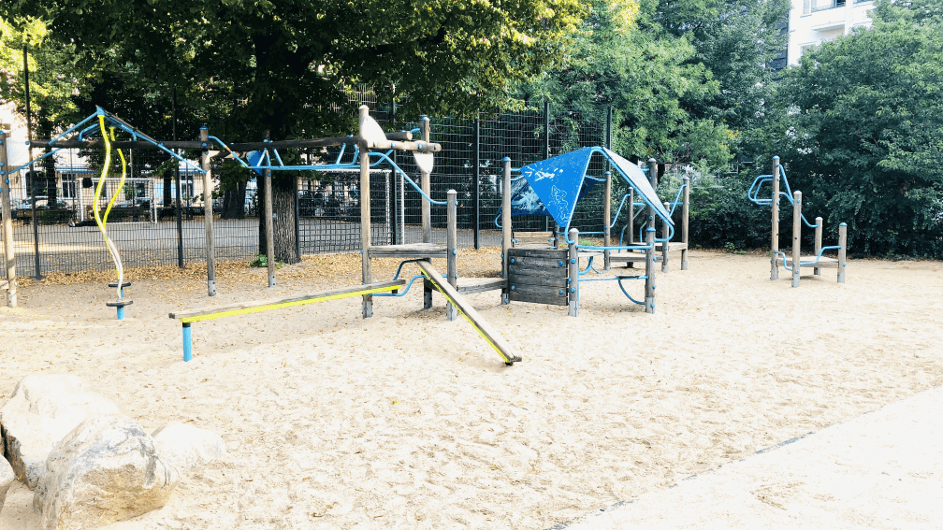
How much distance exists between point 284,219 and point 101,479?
9984 mm

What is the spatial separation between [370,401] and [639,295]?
637cm

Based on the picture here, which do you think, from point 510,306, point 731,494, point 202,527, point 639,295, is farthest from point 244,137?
point 731,494

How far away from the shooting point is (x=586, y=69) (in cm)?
2017

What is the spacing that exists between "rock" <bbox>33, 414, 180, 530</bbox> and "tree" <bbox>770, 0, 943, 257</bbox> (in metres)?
15.1

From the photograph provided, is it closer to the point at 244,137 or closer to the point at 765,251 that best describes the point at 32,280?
the point at 244,137

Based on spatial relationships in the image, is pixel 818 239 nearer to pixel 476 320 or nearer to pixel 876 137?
pixel 876 137

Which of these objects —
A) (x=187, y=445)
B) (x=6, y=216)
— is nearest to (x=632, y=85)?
(x=6, y=216)

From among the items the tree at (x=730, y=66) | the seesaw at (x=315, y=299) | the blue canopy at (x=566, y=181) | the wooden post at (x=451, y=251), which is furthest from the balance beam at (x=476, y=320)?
the tree at (x=730, y=66)

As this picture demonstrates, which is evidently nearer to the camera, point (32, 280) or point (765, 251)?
point (32, 280)

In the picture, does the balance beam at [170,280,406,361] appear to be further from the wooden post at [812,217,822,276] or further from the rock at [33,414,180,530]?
the wooden post at [812,217,822,276]

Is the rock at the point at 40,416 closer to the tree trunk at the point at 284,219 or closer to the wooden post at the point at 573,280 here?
the wooden post at the point at 573,280

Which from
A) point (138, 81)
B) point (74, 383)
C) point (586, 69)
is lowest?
point (74, 383)

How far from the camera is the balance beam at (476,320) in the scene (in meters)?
6.23

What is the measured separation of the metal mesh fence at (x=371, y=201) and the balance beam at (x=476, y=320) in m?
5.74
